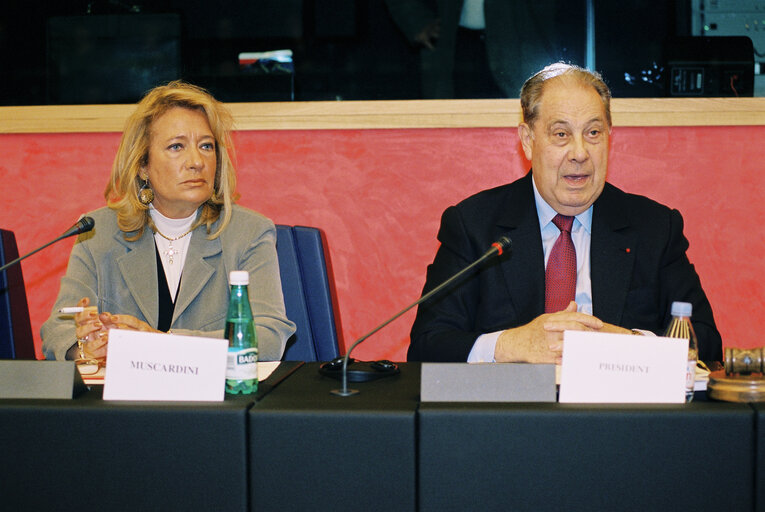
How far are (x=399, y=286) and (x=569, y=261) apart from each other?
0.86 metres

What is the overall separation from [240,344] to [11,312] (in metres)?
1.14

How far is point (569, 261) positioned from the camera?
179 centimetres

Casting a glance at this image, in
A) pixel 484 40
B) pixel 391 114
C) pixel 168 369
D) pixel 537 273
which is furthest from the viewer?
pixel 484 40

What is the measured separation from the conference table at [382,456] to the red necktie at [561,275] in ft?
2.31

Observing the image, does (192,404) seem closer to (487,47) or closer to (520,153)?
(520,153)

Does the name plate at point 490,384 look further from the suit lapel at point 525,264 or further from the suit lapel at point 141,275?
the suit lapel at point 141,275

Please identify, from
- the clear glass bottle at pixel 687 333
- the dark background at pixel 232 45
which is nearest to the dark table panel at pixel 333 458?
the clear glass bottle at pixel 687 333

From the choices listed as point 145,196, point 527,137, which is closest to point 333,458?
point 527,137

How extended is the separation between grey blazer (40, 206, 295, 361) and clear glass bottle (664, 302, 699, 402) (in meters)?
0.90

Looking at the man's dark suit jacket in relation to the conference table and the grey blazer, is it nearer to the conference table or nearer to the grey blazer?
the grey blazer

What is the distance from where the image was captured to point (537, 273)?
1768mm

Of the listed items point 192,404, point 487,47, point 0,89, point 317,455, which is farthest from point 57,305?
point 487,47

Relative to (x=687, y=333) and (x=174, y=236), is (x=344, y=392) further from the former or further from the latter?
(x=174, y=236)

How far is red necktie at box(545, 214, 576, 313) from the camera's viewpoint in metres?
1.77
